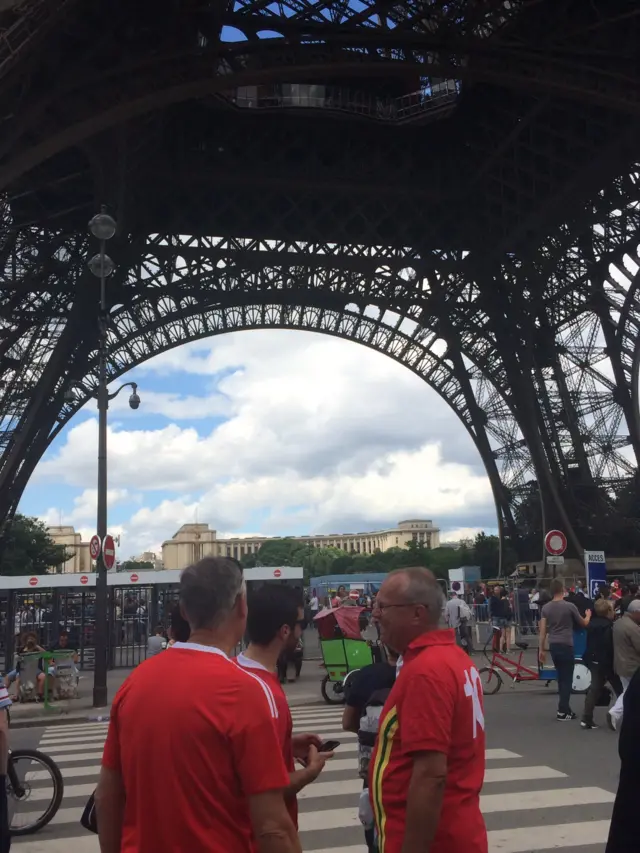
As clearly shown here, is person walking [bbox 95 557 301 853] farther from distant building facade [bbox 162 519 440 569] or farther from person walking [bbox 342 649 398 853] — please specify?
distant building facade [bbox 162 519 440 569]

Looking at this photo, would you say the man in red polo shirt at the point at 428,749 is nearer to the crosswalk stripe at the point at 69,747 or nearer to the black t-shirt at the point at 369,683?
A: the black t-shirt at the point at 369,683

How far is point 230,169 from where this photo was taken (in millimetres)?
28734

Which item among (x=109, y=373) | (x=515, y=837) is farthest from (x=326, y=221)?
(x=515, y=837)

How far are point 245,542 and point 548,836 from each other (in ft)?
494

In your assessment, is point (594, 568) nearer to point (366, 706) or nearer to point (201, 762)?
point (366, 706)

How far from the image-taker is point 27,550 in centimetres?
6319

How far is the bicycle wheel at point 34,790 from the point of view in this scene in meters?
6.61

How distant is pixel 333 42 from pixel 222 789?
17.2 m

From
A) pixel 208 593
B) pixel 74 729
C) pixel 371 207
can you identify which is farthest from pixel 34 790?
pixel 371 207

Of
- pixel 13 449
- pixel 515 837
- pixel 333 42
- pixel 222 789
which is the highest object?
pixel 333 42

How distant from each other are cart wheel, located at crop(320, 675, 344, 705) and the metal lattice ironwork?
1028cm

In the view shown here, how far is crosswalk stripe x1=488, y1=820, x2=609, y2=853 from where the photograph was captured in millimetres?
5711

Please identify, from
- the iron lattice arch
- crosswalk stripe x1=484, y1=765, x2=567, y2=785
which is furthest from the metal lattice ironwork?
crosswalk stripe x1=484, y1=765, x2=567, y2=785

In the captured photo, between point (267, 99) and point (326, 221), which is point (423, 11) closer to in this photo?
point (267, 99)
